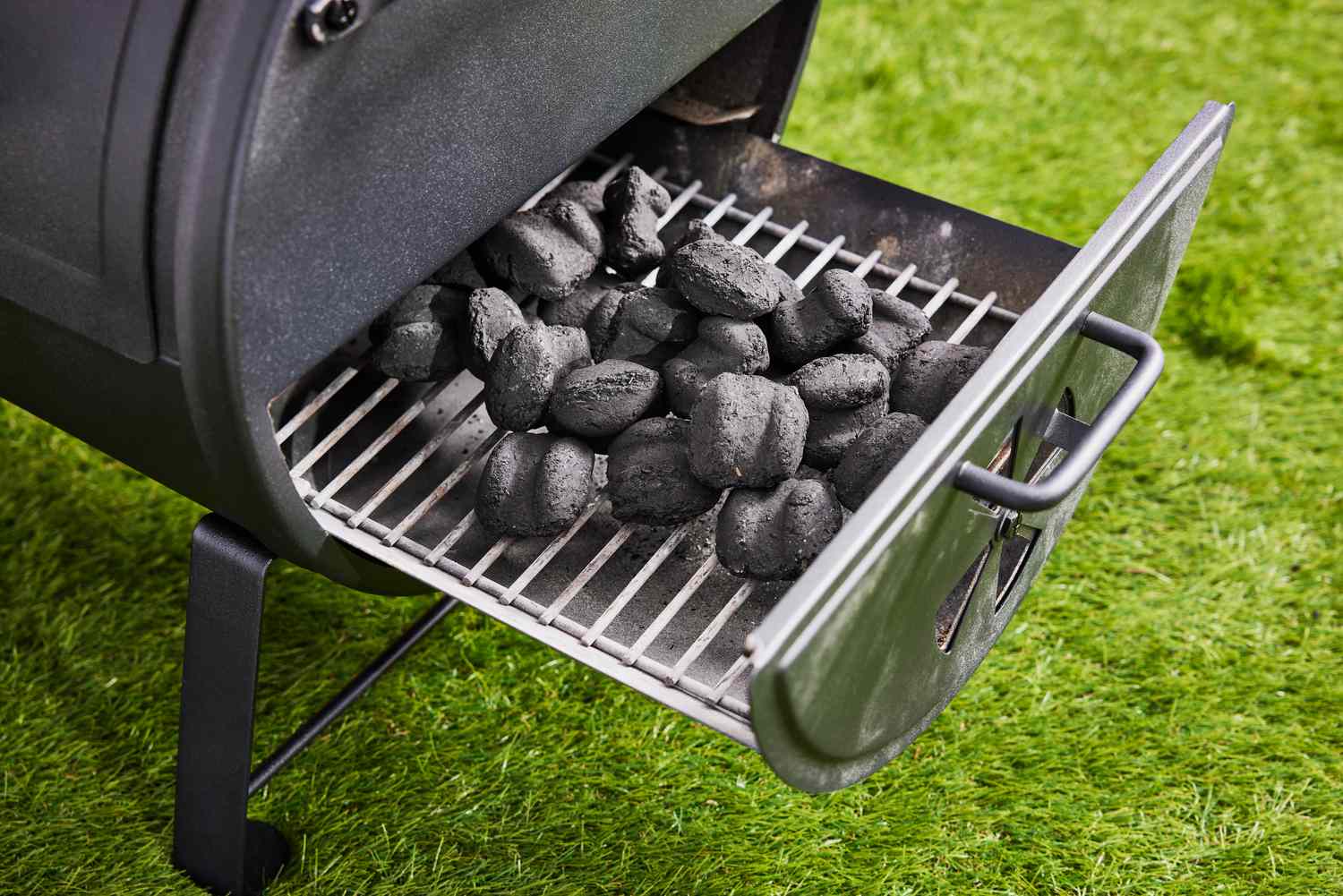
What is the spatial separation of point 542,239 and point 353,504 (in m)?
0.37

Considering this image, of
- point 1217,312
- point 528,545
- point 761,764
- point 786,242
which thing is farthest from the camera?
point 1217,312

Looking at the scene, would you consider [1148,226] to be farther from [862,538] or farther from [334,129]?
[334,129]

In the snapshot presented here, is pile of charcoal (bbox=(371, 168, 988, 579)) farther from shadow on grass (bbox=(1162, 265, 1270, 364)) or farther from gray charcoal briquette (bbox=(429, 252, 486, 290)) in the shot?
shadow on grass (bbox=(1162, 265, 1270, 364))

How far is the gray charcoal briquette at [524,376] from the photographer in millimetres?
1466

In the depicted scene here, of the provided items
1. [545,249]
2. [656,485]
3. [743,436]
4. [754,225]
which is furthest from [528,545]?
[754,225]

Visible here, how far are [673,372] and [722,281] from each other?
0.36 ft

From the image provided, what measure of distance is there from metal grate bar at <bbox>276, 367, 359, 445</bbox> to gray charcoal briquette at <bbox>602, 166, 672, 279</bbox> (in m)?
0.34

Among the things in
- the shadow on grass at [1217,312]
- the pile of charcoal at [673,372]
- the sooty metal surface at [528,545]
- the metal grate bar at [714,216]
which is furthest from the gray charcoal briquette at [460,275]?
the shadow on grass at [1217,312]

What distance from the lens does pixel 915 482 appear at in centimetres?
107

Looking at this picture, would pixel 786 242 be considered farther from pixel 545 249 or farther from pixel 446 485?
pixel 446 485

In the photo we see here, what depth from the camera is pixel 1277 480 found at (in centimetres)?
231

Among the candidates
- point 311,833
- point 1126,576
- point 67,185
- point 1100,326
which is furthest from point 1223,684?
point 67,185

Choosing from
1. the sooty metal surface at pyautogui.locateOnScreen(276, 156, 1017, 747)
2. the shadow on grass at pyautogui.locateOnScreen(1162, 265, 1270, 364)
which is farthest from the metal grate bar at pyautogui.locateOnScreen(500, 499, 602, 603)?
the shadow on grass at pyautogui.locateOnScreen(1162, 265, 1270, 364)

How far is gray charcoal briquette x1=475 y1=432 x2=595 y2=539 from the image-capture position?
140 cm
